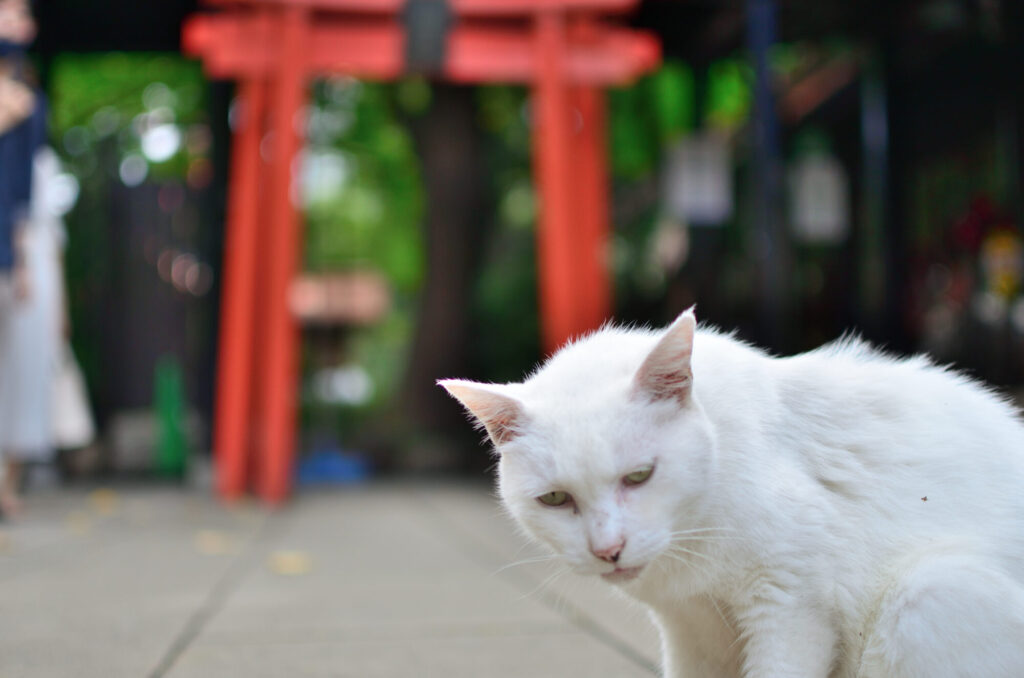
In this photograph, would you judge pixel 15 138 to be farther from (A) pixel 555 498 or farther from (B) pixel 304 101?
(A) pixel 555 498

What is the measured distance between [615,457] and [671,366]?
21 cm

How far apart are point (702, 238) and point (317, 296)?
1187 centimetres

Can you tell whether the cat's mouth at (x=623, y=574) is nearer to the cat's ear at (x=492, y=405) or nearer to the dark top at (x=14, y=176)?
the cat's ear at (x=492, y=405)

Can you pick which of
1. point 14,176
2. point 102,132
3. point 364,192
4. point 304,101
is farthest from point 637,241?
point 364,192

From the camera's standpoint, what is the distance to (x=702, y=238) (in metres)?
8.47

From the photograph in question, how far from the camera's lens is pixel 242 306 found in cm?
694

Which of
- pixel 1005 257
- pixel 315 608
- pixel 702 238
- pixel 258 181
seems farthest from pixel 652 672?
pixel 1005 257

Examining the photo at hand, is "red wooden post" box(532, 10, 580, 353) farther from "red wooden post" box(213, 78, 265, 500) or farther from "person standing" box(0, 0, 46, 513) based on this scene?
"person standing" box(0, 0, 46, 513)

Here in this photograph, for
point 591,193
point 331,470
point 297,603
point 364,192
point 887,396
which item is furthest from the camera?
point 364,192

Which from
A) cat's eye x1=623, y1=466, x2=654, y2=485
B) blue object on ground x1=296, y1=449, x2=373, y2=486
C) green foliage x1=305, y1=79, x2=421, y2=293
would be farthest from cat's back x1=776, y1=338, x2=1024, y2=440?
green foliage x1=305, y1=79, x2=421, y2=293

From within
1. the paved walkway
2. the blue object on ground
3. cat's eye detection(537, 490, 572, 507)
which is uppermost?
cat's eye detection(537, 490, 572, 507)

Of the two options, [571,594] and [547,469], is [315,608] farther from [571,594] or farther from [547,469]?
[547,469]

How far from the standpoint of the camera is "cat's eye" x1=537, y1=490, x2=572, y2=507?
1942mm

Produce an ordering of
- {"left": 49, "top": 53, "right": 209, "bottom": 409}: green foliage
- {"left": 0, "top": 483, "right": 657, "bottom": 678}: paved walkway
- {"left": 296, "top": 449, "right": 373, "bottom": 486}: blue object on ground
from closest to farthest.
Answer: {"left": 0, "top": 483, "right": 657, "bottom": 678}: paved walkway, {"left": 296, "top": 449, "right": 373, "bottom": 486}: blue object on ground, {"left": 49, "top": 53, "right": 209, "bottom": 409}: green foliage
